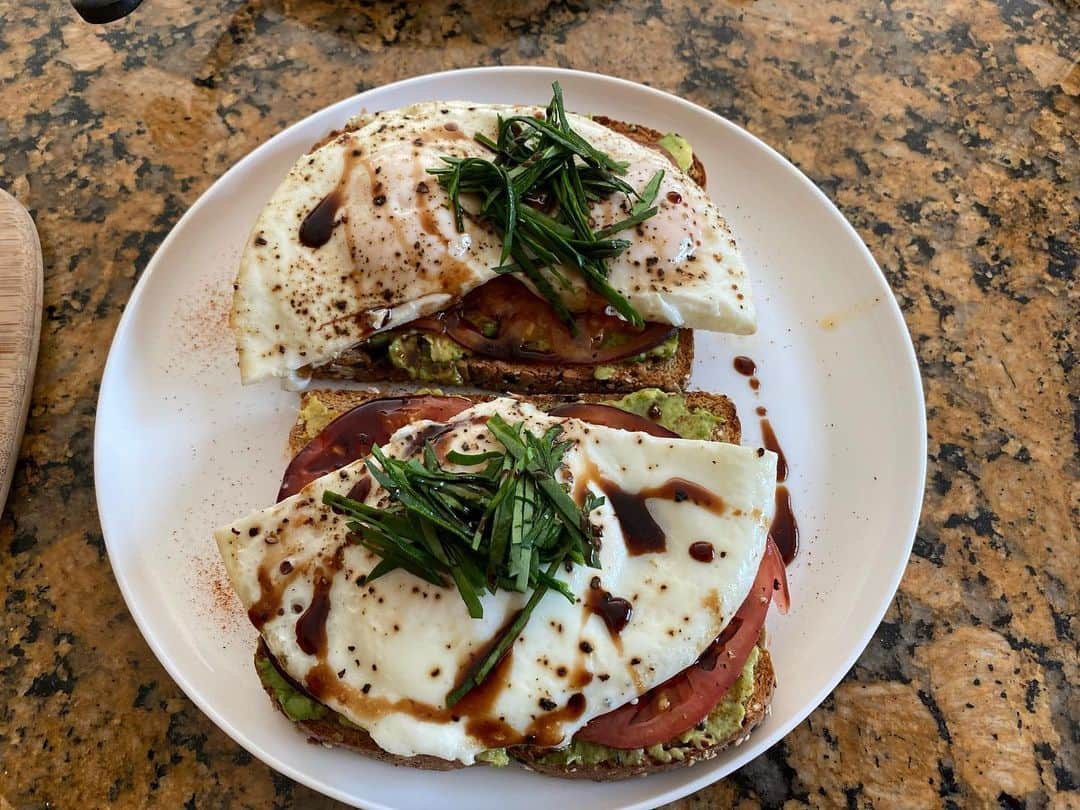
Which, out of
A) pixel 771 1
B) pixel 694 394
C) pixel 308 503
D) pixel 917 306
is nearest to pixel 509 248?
pixel 694 394

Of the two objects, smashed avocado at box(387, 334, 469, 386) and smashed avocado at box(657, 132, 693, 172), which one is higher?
smashed avocado at box(657, 132, 693, 172)

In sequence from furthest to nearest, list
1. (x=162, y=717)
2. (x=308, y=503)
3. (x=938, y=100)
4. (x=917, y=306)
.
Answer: (x=938, y=100), (x=917, y=306), (x=162, y=717), (x=308, y=503)

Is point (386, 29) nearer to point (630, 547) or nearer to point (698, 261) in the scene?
point (698, 261)

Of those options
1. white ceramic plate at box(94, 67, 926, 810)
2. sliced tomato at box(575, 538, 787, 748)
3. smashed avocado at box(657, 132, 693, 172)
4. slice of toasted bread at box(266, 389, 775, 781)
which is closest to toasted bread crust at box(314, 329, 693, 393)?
white ceramic plate at box(94, 67, 926, 810)

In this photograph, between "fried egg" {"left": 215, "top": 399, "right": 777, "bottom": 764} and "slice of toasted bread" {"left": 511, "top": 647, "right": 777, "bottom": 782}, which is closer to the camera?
"fried egg" {"left": 215, "top": 399, "right": 777, "bottom": 764}

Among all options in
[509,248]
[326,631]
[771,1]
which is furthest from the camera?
[771,1]

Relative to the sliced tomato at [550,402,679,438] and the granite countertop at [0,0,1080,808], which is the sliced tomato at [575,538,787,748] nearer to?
the granite countertop at [0,0,1080,808]

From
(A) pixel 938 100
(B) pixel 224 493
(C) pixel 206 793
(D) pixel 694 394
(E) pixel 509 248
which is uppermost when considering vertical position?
(A) pixel 938 100
